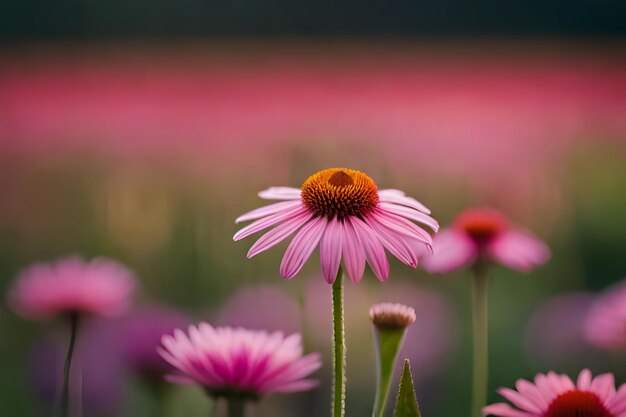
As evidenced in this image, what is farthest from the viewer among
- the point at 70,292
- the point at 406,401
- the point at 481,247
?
the point at 481,247

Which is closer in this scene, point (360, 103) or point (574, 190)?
point (574, 190)

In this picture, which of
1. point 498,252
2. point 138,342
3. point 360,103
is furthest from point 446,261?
point 360,103

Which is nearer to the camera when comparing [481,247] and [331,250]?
[331,250]

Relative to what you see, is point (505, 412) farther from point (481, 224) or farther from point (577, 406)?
point (481, 224)

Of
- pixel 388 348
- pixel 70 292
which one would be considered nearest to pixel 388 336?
pixel 388 348

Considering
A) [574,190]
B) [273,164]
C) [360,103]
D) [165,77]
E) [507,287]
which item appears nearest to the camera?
[273,164]

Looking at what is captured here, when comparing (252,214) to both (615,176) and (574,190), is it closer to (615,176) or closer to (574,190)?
(574,190)
